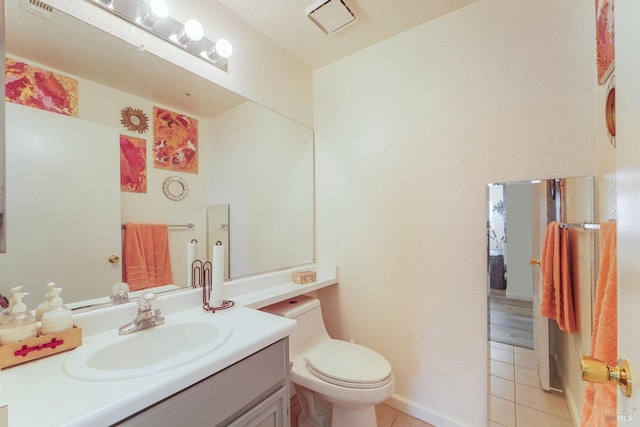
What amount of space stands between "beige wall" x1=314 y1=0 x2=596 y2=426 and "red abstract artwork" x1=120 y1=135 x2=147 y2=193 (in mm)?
1132

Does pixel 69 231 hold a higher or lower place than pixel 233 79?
lower

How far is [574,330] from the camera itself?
1.09 m

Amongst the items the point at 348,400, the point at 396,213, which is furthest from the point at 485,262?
the point at 348,400

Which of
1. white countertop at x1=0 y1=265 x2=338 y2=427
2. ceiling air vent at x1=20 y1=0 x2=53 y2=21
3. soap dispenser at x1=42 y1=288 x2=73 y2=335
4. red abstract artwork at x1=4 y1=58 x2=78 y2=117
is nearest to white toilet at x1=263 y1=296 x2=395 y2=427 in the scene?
white countertop at x1=0 y1=265 x2=338 y2=427

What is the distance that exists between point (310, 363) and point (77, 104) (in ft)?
4.92

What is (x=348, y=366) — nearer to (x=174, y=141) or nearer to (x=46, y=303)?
(x=46, y=303)

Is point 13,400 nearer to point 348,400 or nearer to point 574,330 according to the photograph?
point 348,400

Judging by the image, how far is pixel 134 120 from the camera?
3.66ft

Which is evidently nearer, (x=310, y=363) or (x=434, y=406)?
(x=310, y=363)

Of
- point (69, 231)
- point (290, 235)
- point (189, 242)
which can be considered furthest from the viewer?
point (290, 235)

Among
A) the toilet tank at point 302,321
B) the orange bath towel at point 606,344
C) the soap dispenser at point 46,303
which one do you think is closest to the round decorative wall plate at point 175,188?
the soap dispenser at point 46,303

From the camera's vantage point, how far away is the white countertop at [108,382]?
53 centimetres

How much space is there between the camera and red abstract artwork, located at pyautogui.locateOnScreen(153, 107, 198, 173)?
1.19m

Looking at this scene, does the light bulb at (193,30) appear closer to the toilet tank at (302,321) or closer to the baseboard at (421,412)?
the toilet tank at (302,321)
